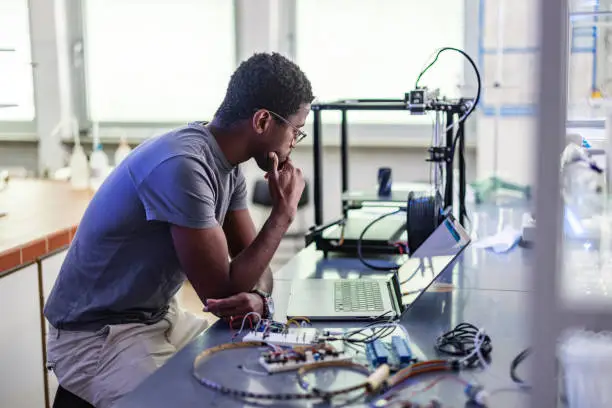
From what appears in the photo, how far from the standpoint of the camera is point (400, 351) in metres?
1.27

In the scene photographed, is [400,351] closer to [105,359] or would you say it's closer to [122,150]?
[105,359]

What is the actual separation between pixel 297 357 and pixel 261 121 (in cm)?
62

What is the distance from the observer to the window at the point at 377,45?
3.76 meters

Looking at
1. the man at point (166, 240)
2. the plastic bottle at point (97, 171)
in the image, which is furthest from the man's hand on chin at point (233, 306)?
the plastic bottle at point (97, 171)

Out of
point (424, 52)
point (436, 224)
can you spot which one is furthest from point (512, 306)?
point (424, 52)

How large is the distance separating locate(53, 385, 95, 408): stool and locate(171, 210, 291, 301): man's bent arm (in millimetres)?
357

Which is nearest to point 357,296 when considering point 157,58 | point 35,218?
point 35,218

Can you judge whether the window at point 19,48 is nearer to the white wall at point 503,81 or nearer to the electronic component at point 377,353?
the white wall at point 503,81

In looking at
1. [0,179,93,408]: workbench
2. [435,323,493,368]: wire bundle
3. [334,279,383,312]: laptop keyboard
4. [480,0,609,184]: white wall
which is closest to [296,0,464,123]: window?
[480,0,609,184]: white wall

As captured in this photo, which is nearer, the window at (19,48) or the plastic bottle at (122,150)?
the plastic bottle at (122,150)

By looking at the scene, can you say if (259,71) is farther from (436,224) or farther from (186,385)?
(186,385)

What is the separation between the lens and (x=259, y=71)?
1693 millimetres

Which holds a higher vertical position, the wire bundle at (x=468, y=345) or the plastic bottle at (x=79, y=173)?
the plastic bottle at (x=79, y=173)

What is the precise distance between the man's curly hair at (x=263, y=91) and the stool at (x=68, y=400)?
68 centimetres
